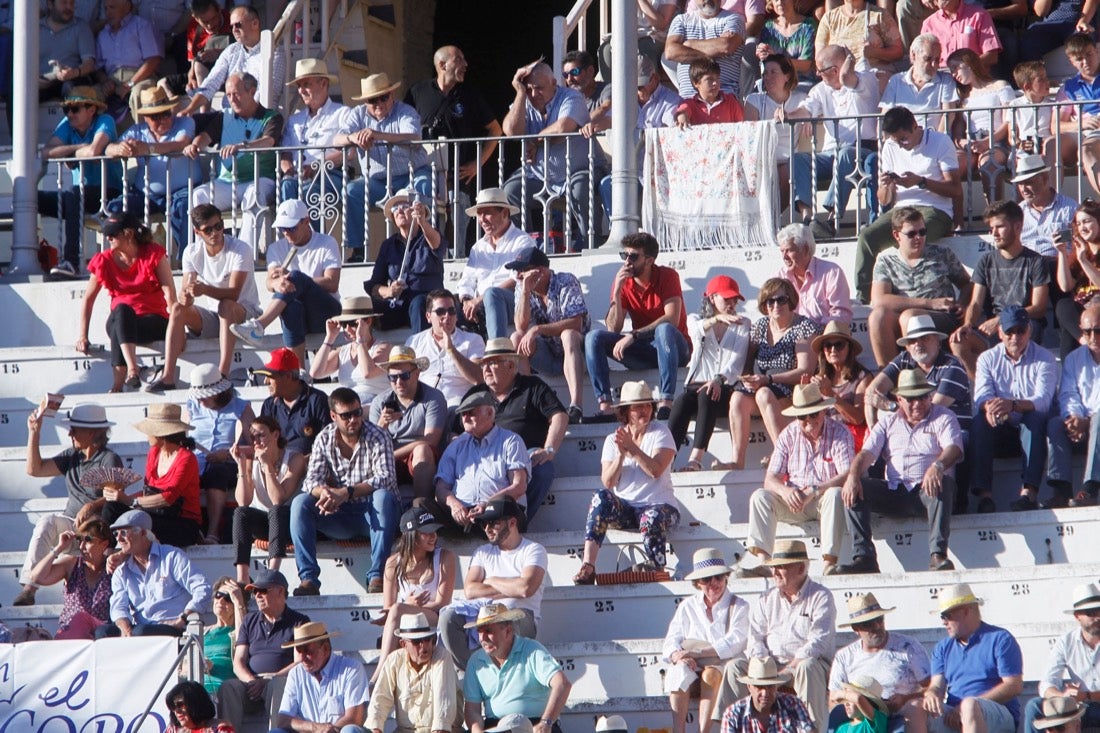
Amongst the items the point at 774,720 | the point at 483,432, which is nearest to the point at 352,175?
the point at 483,432

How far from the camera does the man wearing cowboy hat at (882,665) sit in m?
10.7

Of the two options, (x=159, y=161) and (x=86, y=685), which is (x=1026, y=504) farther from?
(x=159, y=161)

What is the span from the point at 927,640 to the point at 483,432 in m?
2.71

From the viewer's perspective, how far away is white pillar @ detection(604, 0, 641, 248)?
1497cm

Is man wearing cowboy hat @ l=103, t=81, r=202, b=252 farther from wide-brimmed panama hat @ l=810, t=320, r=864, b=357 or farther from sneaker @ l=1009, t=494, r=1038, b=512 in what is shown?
sneaker @ l=1009, t=494, r=1038, b=512

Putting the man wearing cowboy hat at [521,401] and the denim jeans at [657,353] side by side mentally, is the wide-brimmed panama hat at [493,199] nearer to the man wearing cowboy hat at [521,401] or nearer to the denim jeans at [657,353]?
the denim jeans at [657,353]

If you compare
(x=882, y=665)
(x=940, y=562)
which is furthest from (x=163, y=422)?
(x=882, y=665)

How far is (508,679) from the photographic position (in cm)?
1138

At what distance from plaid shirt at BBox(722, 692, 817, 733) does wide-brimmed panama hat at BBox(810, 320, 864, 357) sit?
106 inches

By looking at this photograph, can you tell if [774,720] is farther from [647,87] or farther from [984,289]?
[647,87]

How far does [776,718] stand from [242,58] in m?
8.38

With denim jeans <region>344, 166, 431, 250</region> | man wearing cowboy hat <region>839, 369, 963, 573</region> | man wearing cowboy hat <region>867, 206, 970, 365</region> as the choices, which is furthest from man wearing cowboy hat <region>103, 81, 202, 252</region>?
man wearing cowboy hat <region>839, 369, 963, 573</region>

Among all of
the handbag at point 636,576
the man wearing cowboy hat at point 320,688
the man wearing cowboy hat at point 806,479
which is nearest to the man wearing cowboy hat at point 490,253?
the handbag at point 636,576

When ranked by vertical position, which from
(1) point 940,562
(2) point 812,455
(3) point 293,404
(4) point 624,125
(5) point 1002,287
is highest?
(4) point 624,125
